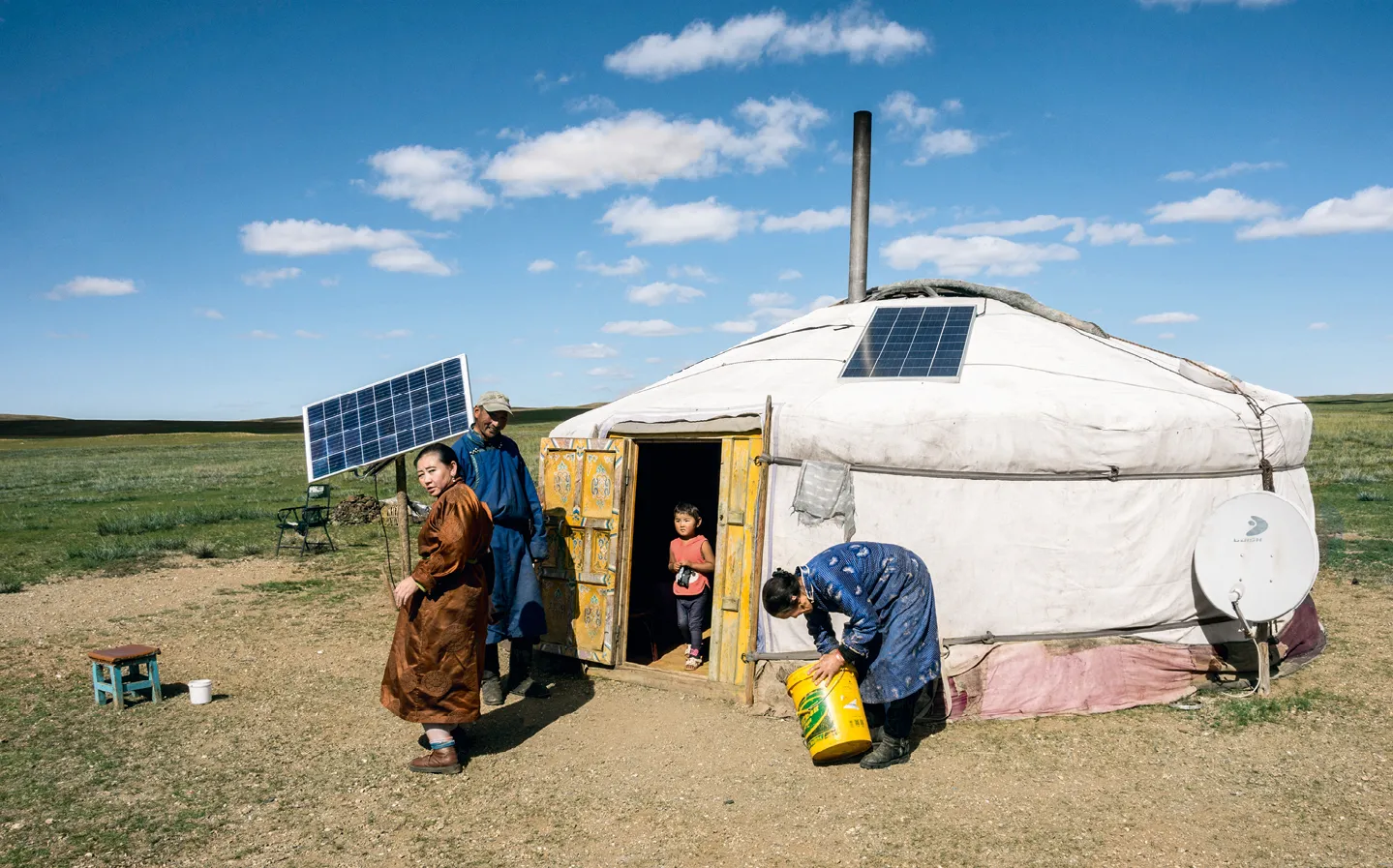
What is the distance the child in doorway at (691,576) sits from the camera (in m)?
6.68

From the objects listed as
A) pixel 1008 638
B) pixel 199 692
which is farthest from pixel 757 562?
pixel 199 692

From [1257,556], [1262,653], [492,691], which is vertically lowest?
[492,691]

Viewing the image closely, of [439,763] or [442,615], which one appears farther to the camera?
[439,763]

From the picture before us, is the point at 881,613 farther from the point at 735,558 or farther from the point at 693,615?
the point at 693,615

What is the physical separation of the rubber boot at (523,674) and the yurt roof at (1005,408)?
5.17 ft

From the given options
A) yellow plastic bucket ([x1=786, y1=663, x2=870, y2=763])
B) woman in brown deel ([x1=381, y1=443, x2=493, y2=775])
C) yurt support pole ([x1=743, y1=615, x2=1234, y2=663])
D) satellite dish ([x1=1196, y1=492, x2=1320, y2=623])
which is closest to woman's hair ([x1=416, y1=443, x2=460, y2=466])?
woman in brown deel ([x1=381, y1=443, x2=493, y2=775])

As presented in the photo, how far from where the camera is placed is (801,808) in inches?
182

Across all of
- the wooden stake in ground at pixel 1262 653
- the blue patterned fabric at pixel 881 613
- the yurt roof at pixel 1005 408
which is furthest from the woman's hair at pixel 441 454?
the wooden stake in ground at pixel 1262 653

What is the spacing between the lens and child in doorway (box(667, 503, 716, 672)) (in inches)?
263

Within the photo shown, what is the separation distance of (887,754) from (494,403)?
326 centimetres

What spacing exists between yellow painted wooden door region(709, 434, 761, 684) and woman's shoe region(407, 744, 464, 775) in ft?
5.97

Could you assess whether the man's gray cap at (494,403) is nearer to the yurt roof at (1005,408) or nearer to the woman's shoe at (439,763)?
the yurt roof at (1005,408)

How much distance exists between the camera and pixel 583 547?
267 inches

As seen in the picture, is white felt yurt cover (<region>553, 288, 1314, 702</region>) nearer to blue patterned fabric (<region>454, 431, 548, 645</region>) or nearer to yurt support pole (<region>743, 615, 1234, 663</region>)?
yurt support pole (<region>743, 615, 1234, 663</region>)
